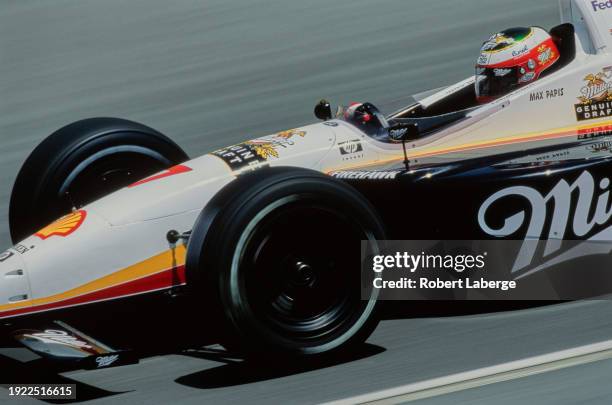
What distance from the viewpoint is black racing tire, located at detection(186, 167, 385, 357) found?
5281 mm

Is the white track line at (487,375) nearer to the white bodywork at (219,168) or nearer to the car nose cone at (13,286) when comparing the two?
the white bodywork at (219,168)

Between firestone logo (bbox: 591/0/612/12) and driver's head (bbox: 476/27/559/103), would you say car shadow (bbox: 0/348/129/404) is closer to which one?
driver's head (bbox: 476/27/559/103)

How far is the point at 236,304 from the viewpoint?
5.27 metres

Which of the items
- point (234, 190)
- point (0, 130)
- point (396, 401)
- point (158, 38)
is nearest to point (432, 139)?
point (234, 190)

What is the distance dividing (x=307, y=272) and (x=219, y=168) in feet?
3.49

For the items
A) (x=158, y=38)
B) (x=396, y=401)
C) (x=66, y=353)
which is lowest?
(x=396, y=401)

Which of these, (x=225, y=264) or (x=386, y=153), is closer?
(x=225, y=264)

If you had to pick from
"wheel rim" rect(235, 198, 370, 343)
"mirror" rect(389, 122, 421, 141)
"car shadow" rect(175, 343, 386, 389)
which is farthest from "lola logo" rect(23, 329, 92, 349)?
"mirror" rect(389, 122, 421, 141)

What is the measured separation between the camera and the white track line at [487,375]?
504 cm

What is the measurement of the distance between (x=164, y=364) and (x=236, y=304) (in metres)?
0.78

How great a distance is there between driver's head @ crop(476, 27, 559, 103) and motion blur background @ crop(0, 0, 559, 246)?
3.56m

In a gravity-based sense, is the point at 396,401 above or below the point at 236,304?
below

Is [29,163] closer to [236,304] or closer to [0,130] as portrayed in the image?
[236,304]

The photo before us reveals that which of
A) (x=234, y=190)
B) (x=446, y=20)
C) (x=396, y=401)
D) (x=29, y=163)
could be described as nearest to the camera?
(x=396, y=401)
